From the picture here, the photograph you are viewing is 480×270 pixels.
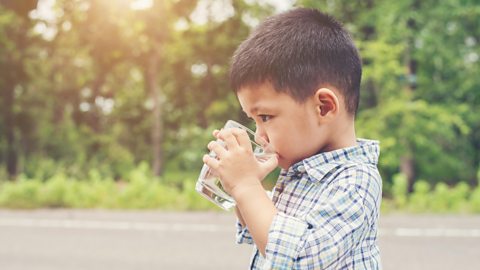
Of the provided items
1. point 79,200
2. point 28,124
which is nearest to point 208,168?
point 79,200

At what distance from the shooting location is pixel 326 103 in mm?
1292

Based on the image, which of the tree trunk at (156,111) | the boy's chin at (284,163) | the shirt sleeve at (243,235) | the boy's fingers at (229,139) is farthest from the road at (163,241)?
the tree trunk at (156,111)

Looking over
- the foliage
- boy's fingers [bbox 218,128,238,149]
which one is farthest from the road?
boy's fingers [bbox 218,128,238,149]

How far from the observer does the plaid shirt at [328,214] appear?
1.22 meters

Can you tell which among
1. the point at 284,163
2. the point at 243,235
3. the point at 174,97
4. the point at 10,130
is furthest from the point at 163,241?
the point at 174,97

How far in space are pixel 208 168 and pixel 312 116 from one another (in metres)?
0.23

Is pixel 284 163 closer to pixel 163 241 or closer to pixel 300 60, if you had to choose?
pixel 300 60

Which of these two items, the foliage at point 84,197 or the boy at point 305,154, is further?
the foliage at point 84,197

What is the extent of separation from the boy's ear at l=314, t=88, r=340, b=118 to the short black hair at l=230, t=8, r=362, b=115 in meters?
0.01

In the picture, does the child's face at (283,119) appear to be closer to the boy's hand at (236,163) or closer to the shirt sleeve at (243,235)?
the boy's hand at (236,163)

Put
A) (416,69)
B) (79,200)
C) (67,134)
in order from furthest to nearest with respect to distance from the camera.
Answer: (67,134) → (416,69) → (79,200)

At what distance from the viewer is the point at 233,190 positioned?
127 centimetres

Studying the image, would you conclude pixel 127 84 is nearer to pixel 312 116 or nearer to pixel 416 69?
pixel 416 69

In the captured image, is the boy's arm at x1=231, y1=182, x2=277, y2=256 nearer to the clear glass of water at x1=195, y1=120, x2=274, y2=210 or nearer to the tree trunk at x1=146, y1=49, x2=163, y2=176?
the clear glass of water at x1=195, y1=120, x2=274, y2=210
